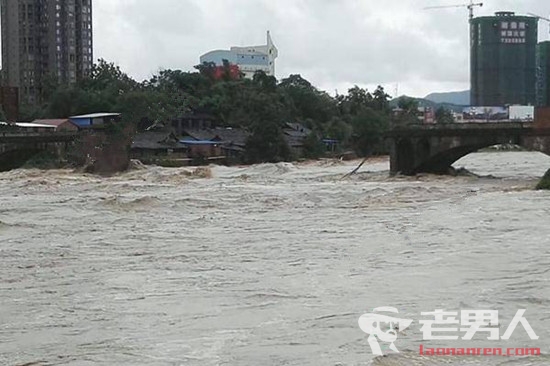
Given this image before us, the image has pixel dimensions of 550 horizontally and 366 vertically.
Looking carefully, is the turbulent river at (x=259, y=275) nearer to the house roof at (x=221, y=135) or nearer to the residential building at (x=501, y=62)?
the house roof at (x=221, y=135)

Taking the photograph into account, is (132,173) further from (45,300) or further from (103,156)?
(45,300)

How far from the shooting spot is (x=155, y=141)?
270 ft

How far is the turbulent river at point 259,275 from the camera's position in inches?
499

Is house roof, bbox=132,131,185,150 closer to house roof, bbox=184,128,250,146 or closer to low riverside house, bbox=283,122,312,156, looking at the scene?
house roof, bbox=184,128,250,146

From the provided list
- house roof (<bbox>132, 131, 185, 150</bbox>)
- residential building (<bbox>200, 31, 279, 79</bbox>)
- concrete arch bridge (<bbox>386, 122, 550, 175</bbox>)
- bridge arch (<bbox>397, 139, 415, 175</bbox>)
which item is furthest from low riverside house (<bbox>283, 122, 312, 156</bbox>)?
residential building (<bbox>200, 31, 279, 79</bbox>)

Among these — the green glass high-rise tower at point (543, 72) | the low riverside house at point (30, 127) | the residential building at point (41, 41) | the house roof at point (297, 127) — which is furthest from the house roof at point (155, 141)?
the green glass high-rise tower at point (543, 72)

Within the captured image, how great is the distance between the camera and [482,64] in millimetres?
121688

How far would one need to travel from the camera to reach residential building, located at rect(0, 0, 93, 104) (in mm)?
122938

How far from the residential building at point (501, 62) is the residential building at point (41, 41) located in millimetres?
55689

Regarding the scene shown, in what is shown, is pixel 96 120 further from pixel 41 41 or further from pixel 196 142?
pixel 41 41

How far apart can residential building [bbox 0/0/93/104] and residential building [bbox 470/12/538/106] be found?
5569cm

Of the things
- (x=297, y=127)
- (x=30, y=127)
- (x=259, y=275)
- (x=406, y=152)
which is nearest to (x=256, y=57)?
(x=297, y=127)

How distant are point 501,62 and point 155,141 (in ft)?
198

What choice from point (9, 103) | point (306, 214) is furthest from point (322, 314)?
point (9, 103)
